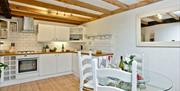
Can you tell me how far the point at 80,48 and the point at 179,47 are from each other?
13.5 feet

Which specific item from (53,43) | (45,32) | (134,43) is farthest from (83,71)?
(53,43)

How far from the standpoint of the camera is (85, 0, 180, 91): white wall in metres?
2.97

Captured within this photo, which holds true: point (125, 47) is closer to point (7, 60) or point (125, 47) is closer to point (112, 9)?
point (112, 9)

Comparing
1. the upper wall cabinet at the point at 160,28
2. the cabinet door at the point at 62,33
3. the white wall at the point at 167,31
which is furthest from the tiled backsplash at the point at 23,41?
the white wall at the point at 167,31

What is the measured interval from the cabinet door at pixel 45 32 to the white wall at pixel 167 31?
11.3ft

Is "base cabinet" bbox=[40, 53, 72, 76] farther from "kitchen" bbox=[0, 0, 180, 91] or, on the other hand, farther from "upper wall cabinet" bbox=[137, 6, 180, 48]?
"upper wall cabinet" bbox=[137, 6, 180, 48]

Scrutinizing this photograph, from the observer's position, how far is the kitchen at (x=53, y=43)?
11.9ft

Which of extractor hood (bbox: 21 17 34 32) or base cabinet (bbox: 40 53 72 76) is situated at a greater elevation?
extractor hood (bbox: 21 17 34 32)

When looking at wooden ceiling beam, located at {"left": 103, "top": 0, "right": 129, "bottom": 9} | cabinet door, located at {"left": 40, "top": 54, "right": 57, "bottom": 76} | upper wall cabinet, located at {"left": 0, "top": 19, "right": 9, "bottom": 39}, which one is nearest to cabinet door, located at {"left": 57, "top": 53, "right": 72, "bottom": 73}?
cabinet door, located at {"left": 40, "top": 54, "right": 57, "bottom": 76}

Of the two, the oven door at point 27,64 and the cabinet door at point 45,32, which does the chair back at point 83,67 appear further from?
the cabinet door at point 45,32

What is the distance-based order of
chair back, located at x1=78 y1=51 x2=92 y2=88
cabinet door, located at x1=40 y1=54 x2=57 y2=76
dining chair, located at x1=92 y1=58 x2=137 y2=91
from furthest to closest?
cabinet door, located at x1=40 y1=54 x2=57 y2=76 < chair back, located at x1=78 y1=51 x2=92 y2=88 < dining chair, located at x1=92 y1=58 x2=137 y2=91

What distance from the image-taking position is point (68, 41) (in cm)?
562

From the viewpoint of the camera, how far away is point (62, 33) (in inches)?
212

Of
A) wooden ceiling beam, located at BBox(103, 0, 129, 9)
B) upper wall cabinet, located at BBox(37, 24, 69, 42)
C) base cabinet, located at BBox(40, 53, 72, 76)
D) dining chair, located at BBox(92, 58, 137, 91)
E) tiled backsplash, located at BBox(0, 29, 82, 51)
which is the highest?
wooden ceiling beam, located at BBox(103, 0, 129, 9)
